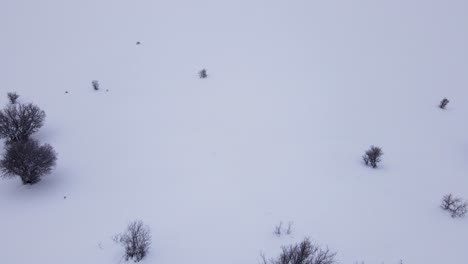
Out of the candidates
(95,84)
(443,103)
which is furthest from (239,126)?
(443,103)

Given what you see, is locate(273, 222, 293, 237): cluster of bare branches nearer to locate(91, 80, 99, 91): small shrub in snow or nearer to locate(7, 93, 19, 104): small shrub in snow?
locate(91, 80, 99, 91): small shrub in snow

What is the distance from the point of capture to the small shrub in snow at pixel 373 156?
19703 millimetres

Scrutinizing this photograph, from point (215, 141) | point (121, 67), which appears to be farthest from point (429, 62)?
point (121, 67)

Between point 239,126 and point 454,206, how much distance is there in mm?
13558

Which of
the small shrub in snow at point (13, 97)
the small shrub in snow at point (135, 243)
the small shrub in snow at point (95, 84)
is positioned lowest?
the small shrub in snow at point (135, 243)

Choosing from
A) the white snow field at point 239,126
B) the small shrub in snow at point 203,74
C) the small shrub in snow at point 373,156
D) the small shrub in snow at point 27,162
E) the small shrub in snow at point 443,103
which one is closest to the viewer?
the white snow field at point 239,126

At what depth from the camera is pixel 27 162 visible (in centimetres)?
1672

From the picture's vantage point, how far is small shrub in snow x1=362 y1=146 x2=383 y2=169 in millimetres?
19703

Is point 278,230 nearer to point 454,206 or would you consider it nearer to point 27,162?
point 454,206

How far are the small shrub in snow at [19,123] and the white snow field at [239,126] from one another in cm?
123

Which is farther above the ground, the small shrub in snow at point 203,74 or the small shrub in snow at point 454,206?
the small shrub in snow at point 203,74

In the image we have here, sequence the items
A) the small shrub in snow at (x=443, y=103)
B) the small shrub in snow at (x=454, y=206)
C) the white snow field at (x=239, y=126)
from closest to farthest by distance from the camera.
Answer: the white snow field at (x=239, y=126)
the small shrub in snow at (x=454, y=206)
the small shrub in snow at (x=443, y=103)

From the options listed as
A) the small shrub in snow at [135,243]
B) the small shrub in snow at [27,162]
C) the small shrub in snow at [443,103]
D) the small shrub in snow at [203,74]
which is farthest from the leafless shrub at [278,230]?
the small shrub in snow at [443,103]

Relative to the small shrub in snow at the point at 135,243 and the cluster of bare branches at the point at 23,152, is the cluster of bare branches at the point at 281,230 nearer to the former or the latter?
the small shrub in snow at the point at 135,243
